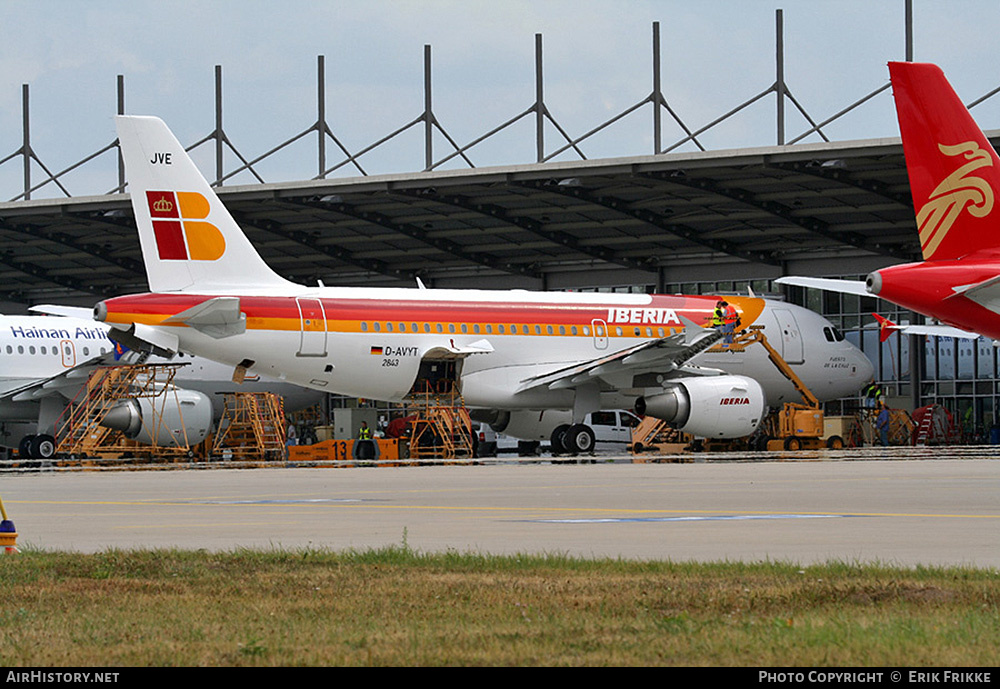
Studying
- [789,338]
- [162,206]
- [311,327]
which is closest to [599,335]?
[311,327]

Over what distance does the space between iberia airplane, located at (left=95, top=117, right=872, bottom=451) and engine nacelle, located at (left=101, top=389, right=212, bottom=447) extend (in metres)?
4.32

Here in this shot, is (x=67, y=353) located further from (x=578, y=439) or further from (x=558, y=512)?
(x=558, y=512)

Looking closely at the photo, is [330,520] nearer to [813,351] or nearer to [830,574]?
[830,574]

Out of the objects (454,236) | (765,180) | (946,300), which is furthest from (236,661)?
(454,236)

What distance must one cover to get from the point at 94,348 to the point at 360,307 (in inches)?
420

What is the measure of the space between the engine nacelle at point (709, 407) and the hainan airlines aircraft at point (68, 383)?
1062 centimetres

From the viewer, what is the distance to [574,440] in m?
32.5

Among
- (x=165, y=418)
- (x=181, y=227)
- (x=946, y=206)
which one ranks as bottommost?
(x=165, y=418)

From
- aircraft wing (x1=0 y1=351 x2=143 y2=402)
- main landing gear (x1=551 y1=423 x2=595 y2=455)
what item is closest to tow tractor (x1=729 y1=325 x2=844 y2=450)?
main landing gear (x1=551 y1=423 x2=595 y2=455)

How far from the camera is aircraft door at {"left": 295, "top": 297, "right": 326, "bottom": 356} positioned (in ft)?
98.1

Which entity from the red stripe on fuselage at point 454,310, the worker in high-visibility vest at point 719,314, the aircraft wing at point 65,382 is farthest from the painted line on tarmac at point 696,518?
the aircraft wing at point 65,382

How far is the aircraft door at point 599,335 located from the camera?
33.9 meters

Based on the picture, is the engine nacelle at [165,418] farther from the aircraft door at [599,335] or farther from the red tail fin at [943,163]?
the red tail fin at [943,163]

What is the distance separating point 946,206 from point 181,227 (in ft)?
48.7
